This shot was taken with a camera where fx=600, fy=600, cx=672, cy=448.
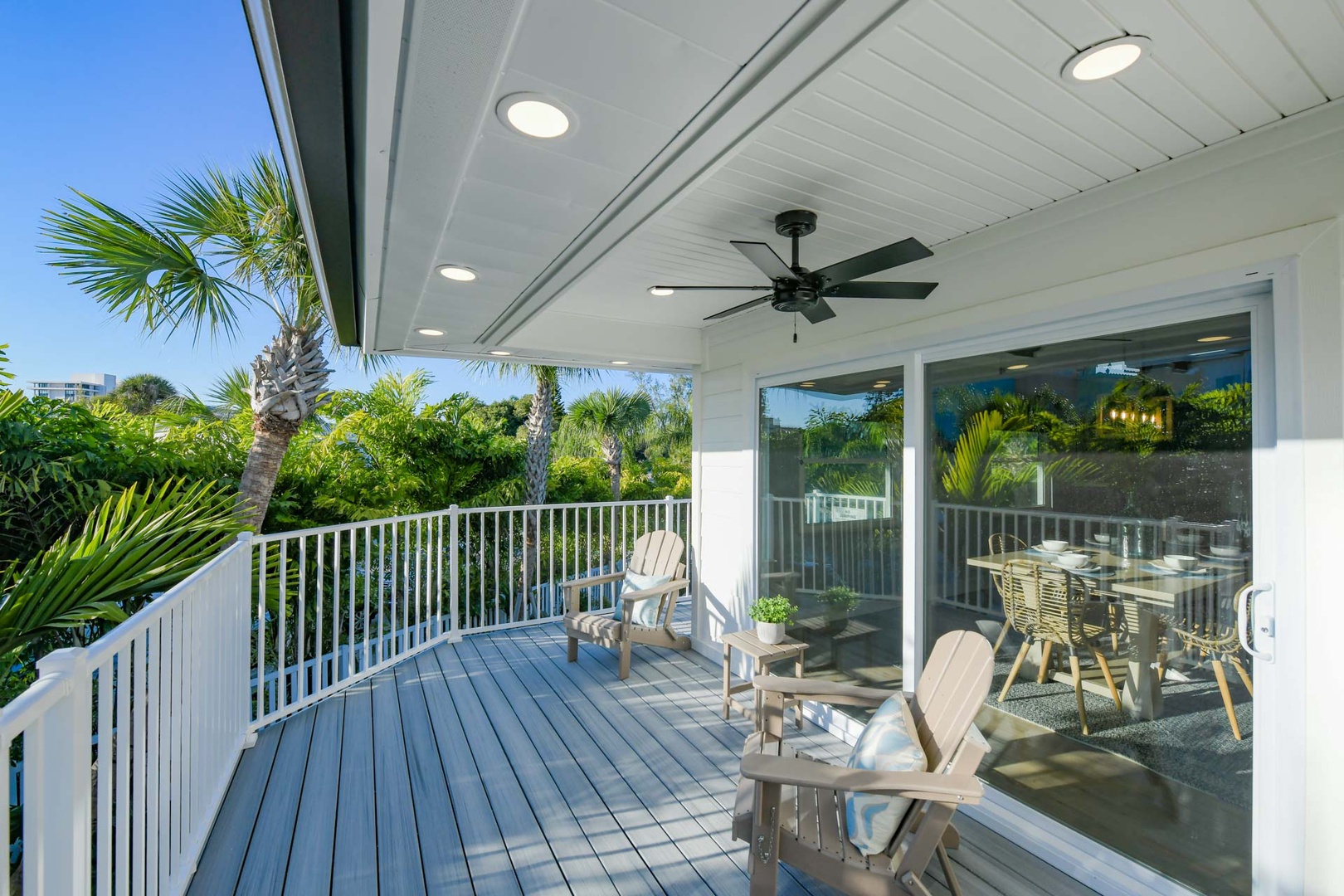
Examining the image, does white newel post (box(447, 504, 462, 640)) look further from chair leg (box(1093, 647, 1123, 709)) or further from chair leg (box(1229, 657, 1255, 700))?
chair leg (box(1229, 657, 1255, 700))

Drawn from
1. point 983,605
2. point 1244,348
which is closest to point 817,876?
point 983,605

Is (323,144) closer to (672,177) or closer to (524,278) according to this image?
(672,177)

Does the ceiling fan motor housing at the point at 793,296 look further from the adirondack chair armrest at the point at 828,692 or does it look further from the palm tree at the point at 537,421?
the palm tree at the point at 537,421

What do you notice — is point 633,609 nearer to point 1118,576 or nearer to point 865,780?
point 865,780

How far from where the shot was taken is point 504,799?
2.72 metres

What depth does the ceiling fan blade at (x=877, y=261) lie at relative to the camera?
203 centimetres

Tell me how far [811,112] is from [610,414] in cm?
1023

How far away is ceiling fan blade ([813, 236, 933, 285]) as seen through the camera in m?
2.03

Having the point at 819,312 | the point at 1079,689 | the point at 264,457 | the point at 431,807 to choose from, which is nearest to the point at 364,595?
the point at 264,457

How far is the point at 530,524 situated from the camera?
26.6 feet

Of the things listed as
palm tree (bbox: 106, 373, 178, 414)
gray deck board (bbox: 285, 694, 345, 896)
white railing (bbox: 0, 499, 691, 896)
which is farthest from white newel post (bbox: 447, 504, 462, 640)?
palm tree (bbox: 106, 373, 178, 414)

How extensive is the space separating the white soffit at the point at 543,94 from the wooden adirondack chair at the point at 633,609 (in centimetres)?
271

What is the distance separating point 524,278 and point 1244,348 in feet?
8.78

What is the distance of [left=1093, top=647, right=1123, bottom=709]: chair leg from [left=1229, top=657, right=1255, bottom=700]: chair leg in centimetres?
37
